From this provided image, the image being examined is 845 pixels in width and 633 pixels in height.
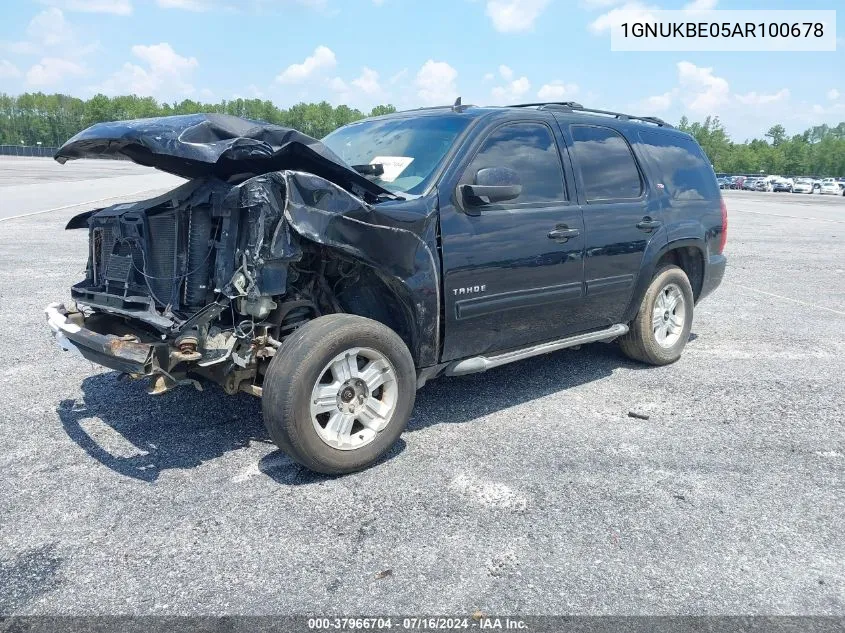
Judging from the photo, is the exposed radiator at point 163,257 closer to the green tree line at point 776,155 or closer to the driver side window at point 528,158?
the driver side window at point 528,158

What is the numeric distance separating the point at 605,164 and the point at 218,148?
9.82 feet

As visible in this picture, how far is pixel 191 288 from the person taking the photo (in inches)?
149

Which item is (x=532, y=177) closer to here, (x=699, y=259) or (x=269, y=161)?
(x=269, y=161)

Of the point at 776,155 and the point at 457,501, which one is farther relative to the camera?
the point at 776,155

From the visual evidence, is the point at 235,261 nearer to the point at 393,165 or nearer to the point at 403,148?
the point at 393,165

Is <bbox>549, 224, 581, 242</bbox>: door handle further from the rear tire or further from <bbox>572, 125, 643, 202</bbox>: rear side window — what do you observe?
the rear tire

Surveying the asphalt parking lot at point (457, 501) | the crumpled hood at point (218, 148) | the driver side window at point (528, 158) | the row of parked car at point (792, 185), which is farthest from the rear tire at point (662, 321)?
the row of parked car at point (792, 185)

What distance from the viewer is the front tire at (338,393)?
3457 millimetres

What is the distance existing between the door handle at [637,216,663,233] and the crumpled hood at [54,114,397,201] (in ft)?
7.45

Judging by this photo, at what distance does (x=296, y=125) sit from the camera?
115688mm

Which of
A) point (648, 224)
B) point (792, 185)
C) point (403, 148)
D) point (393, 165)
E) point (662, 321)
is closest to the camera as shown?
point (393, 165)

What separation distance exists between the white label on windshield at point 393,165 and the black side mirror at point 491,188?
48 cm

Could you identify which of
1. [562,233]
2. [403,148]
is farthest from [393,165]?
[562,233]

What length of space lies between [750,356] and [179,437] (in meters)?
4.96
